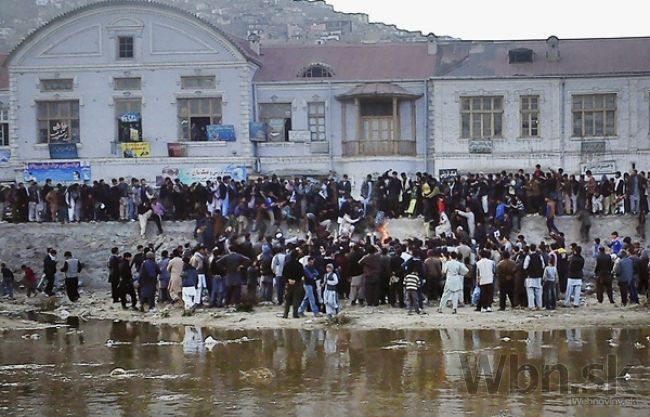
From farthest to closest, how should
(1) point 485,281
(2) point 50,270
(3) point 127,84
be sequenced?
(3) point 127,84 → (2) point 50,270 → (1) point 485,281

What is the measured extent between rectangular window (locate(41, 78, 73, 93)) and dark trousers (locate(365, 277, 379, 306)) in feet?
71.7

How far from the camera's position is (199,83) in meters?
42.7

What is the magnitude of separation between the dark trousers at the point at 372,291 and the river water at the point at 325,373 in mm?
2950

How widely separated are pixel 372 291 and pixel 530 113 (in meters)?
19.4

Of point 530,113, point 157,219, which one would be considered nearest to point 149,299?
point 157,219

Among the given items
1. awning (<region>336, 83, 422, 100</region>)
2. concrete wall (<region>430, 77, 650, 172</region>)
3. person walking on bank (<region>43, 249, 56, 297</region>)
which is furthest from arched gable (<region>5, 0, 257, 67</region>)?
person walking on bank (<region>43, 249, 56, 297</region>)

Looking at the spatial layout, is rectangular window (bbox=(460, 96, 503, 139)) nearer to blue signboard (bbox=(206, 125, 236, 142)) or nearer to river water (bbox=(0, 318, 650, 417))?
blue signboard (bbox=(206, 125, 236, 142))

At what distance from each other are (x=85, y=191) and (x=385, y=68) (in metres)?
14.8

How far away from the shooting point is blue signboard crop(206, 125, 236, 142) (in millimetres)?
42438

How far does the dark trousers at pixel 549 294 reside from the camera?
24.3 meters

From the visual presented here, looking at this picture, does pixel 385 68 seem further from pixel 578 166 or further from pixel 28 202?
pixel 28 202

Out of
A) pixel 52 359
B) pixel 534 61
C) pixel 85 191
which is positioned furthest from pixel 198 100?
pixel 52 359

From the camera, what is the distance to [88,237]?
3394 cm

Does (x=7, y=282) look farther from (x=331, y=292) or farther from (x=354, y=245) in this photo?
(x=331, y=292)
